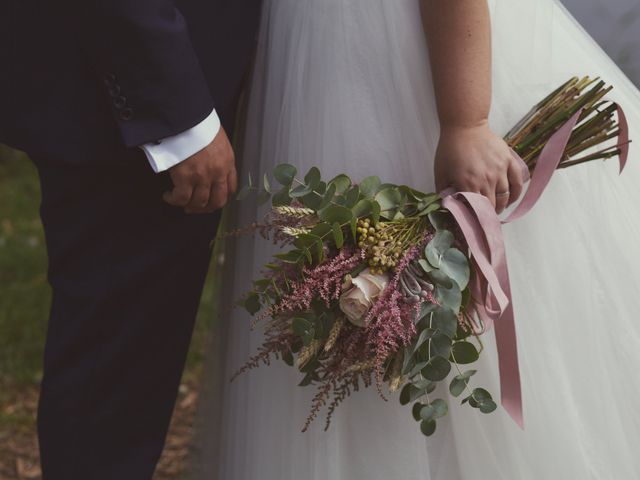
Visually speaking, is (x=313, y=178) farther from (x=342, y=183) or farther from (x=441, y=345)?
(x=441, y=345)

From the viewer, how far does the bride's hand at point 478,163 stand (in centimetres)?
135

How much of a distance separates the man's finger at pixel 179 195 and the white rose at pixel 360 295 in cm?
34

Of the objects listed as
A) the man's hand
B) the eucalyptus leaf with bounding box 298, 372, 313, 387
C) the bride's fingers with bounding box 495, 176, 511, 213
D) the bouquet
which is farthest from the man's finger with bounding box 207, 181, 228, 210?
the bride's fingers with bounding box 495, 176, 511, 213

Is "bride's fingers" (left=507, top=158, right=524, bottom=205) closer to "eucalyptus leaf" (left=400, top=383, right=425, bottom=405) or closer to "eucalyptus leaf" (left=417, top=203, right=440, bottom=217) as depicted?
"eucalyptus leaf" (left=417, top=203, right=440, bottom=217)

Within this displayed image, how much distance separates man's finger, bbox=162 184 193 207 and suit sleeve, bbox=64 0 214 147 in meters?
0.10

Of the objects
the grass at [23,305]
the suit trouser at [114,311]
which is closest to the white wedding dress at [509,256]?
the suit trouser at [114,311]

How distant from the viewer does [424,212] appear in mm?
1320

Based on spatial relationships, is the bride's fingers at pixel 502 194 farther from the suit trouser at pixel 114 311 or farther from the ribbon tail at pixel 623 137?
the suit trouser at pixel 114 311

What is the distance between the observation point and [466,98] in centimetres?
137

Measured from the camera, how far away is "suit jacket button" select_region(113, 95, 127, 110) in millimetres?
1378

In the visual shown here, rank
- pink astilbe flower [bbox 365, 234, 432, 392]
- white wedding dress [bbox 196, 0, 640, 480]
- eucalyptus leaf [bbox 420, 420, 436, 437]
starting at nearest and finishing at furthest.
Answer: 1. pink astilbe flower [bbox 365, 234, 432, 392]
2. eucalyptus leaf [bbox 420, 420, 436, 437]
3. white wedding dress [bbox 196, 0, 640, 480]

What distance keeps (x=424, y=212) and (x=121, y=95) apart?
1.57ft

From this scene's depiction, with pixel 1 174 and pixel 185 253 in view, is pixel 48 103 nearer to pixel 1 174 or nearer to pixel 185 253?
pixel 185 253

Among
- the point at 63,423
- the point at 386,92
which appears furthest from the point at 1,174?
the point at 386,92
